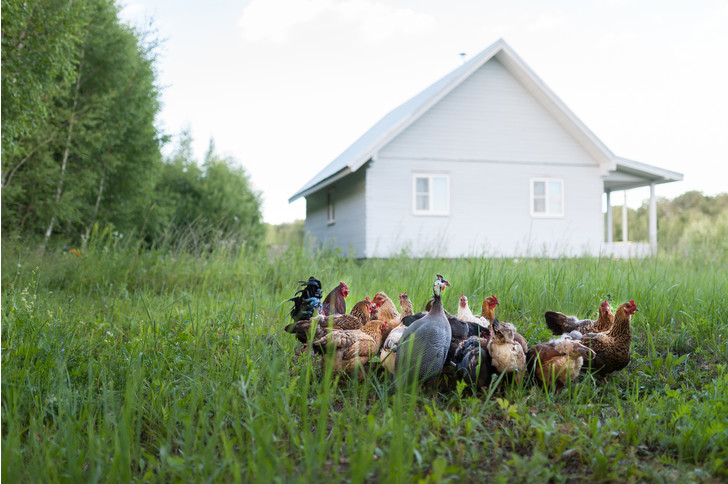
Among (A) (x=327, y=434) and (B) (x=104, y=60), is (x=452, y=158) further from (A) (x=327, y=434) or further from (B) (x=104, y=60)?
(A) (x=327, y=434)

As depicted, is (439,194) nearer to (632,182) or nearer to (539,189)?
(539,189)

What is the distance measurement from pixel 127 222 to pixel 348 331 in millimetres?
18392

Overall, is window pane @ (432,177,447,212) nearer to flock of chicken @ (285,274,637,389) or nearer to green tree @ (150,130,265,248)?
flock of chicken @ (285,274,637,389)

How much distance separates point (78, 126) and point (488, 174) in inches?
531

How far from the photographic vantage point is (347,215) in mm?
18469

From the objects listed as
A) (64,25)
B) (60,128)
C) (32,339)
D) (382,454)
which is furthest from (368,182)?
(382,454)

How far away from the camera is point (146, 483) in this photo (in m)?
2.25

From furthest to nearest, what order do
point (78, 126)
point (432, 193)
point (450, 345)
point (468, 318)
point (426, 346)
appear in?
point (432, 193)
point (78, 126)
point (468, 318)
point (450, 345)
point (426, 346)

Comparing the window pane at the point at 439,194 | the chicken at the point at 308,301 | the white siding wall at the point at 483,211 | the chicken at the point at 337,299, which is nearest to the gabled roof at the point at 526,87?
the white siding wall at the point at 483,211

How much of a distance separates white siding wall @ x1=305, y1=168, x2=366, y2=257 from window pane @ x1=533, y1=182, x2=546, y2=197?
6131mm

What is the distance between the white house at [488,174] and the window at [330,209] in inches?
94.4

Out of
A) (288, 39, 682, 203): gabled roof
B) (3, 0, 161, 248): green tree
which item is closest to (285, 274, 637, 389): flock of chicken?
(288, 39, 682, 203): gabled roof

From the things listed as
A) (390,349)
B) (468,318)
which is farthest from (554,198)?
(390,349)

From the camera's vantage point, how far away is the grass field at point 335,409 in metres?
2.29
